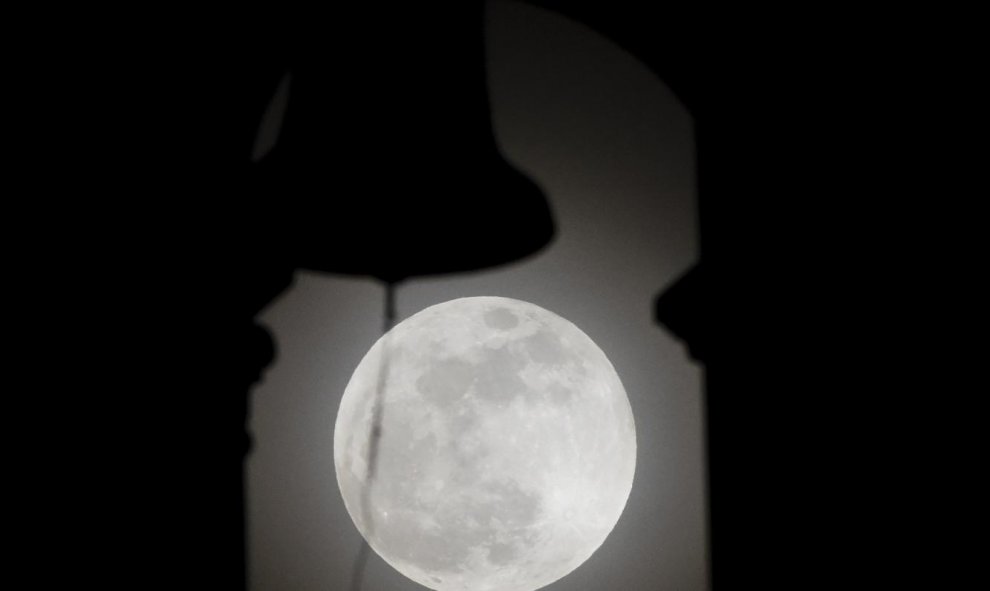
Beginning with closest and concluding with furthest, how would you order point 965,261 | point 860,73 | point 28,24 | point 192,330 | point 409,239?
point 965,261
point 860,73
point 28,24
point 192,330
point 409,239

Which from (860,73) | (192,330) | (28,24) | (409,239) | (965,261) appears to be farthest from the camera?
(409,239)

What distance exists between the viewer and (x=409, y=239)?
177 centimetres

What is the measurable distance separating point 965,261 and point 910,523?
0.34 meters

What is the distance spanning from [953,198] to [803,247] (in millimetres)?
226

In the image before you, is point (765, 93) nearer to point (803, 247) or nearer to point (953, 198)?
point (803, 247)

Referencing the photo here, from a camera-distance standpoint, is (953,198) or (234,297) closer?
(953,198)

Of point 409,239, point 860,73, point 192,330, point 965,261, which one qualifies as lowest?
point 192,330

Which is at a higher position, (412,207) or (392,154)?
(392,154)

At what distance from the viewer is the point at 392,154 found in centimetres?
175

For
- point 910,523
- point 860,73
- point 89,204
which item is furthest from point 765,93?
point 89,204

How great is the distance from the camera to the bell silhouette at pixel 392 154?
173 cm

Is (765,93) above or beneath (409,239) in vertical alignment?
above

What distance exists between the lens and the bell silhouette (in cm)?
173

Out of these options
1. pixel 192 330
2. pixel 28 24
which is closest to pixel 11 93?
pixel 28 24
